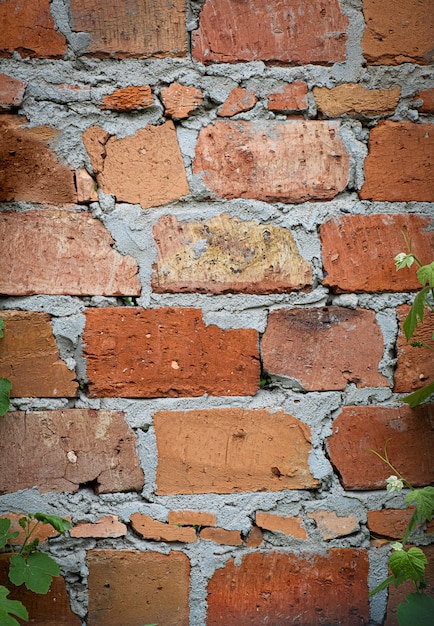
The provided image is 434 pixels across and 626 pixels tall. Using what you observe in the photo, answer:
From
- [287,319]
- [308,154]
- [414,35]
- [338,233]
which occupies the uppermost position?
[414,35]

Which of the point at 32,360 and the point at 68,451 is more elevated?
the point at 32,360

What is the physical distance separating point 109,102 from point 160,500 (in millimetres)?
783

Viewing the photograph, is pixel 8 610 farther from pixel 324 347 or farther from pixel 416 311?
pixel 416 311

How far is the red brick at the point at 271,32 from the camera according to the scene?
114 cm

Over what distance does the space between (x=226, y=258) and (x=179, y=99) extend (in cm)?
32

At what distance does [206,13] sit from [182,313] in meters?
0.59

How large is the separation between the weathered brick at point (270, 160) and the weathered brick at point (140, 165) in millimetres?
53

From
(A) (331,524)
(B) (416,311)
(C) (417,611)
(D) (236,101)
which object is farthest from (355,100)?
(C) (417,611)

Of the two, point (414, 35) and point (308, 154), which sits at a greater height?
point (414, 35)

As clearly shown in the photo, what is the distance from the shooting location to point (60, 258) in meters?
1.13

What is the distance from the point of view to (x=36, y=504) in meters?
1.13

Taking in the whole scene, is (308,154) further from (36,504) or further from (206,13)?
(36,504)

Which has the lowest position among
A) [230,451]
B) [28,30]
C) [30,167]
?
[230,451]

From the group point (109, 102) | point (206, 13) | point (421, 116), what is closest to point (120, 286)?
point (109, 102)
